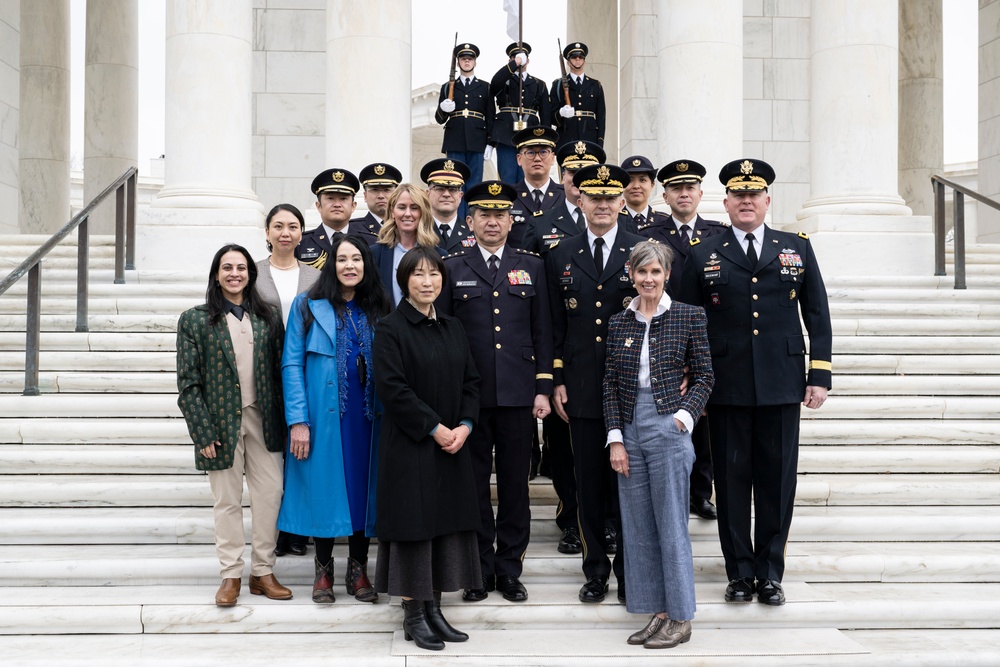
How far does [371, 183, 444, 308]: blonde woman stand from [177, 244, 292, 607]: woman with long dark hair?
87 centimetres

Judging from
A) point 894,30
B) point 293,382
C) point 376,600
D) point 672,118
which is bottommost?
point 376,600

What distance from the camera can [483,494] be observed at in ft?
20.8

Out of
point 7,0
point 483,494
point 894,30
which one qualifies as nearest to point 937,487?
point 483,494

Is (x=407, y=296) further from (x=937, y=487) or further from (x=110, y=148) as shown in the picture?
(x=110, y=148)

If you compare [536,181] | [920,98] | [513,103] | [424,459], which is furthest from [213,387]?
[920,98]

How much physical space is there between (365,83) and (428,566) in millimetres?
7976

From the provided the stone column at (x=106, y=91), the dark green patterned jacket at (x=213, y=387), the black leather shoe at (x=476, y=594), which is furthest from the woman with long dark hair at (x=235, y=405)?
the stone column at (x=106, y=91)

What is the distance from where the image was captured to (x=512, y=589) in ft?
20.4

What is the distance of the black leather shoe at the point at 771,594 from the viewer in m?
6.12

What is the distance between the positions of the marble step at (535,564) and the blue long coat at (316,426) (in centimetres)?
68

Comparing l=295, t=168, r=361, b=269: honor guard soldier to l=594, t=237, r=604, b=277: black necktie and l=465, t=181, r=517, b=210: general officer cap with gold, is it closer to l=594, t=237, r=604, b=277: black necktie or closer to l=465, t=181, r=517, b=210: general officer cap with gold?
l=465, t=181, r=517, b=210: general officer cap with gold

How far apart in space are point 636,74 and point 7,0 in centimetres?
999

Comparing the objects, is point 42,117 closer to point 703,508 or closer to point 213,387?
point 213,387

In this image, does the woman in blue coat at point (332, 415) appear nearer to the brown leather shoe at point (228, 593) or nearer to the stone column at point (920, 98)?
the brown leather shoe at point (228, 593)
